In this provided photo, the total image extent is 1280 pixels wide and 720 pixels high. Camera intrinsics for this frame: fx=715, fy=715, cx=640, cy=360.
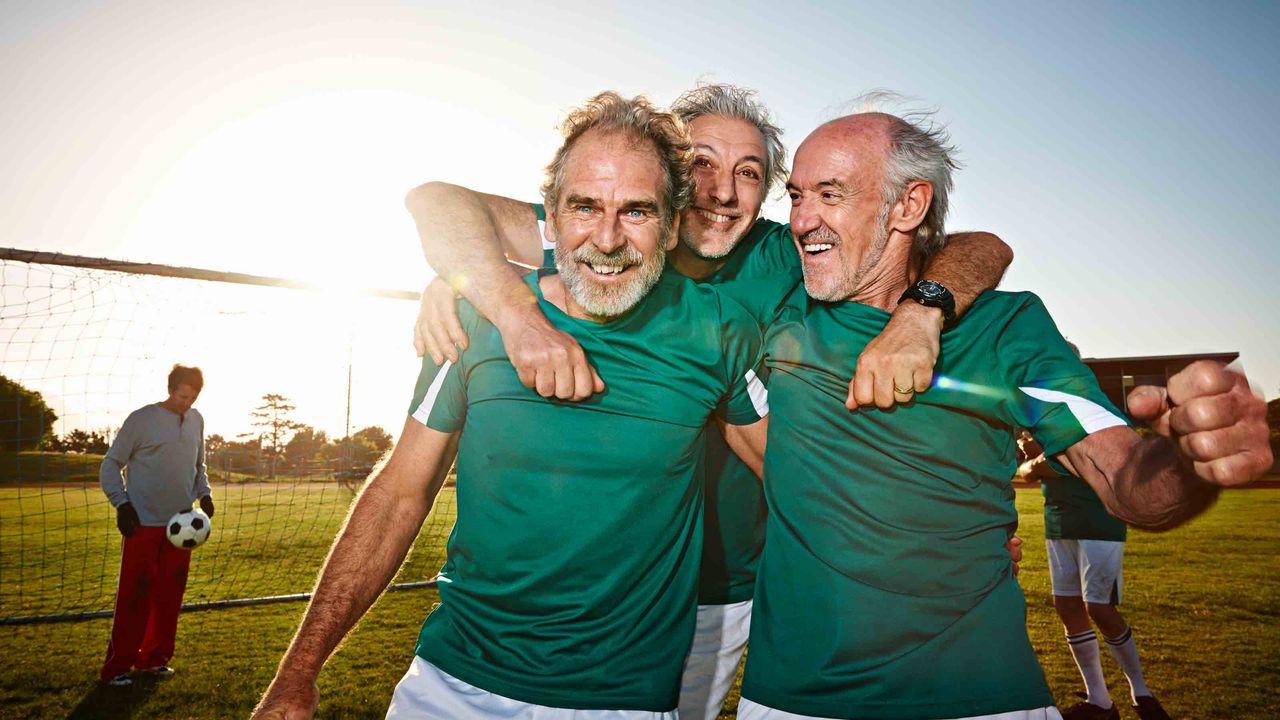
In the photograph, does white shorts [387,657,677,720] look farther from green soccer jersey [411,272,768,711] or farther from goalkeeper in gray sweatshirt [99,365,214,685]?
goalkeeper in gray sweatshirt [99,365,214,685]

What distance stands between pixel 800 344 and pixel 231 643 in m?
7.79

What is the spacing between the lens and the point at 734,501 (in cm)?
274

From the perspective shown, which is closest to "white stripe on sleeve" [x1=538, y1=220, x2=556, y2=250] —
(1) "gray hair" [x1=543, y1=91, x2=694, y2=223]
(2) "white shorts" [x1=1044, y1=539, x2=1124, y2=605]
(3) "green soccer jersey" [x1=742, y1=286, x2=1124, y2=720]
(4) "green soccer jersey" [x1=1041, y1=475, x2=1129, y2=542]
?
(1) "gray hair" [x1=543, y1=91, x2=694, y2=223]

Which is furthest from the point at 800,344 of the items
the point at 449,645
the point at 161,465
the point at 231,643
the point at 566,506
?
the point at 231,643

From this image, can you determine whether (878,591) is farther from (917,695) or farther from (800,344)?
(800,344)

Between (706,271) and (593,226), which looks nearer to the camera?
(593,226)

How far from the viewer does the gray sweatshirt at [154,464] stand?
6.54 m

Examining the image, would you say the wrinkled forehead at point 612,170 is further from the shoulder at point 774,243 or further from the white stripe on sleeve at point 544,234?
the shoulder at point 774,243

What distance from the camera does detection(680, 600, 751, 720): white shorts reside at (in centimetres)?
281

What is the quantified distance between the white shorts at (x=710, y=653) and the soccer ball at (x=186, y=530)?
213 inches

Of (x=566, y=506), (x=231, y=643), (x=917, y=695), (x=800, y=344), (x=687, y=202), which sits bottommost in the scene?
(x=231, y=643)

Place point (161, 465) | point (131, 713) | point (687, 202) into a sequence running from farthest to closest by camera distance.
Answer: point (161, 465)
point (131, 713)
point (687, 202)

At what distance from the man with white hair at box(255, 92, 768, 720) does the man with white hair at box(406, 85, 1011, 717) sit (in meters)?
0.12

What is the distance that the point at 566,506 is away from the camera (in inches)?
75.5
